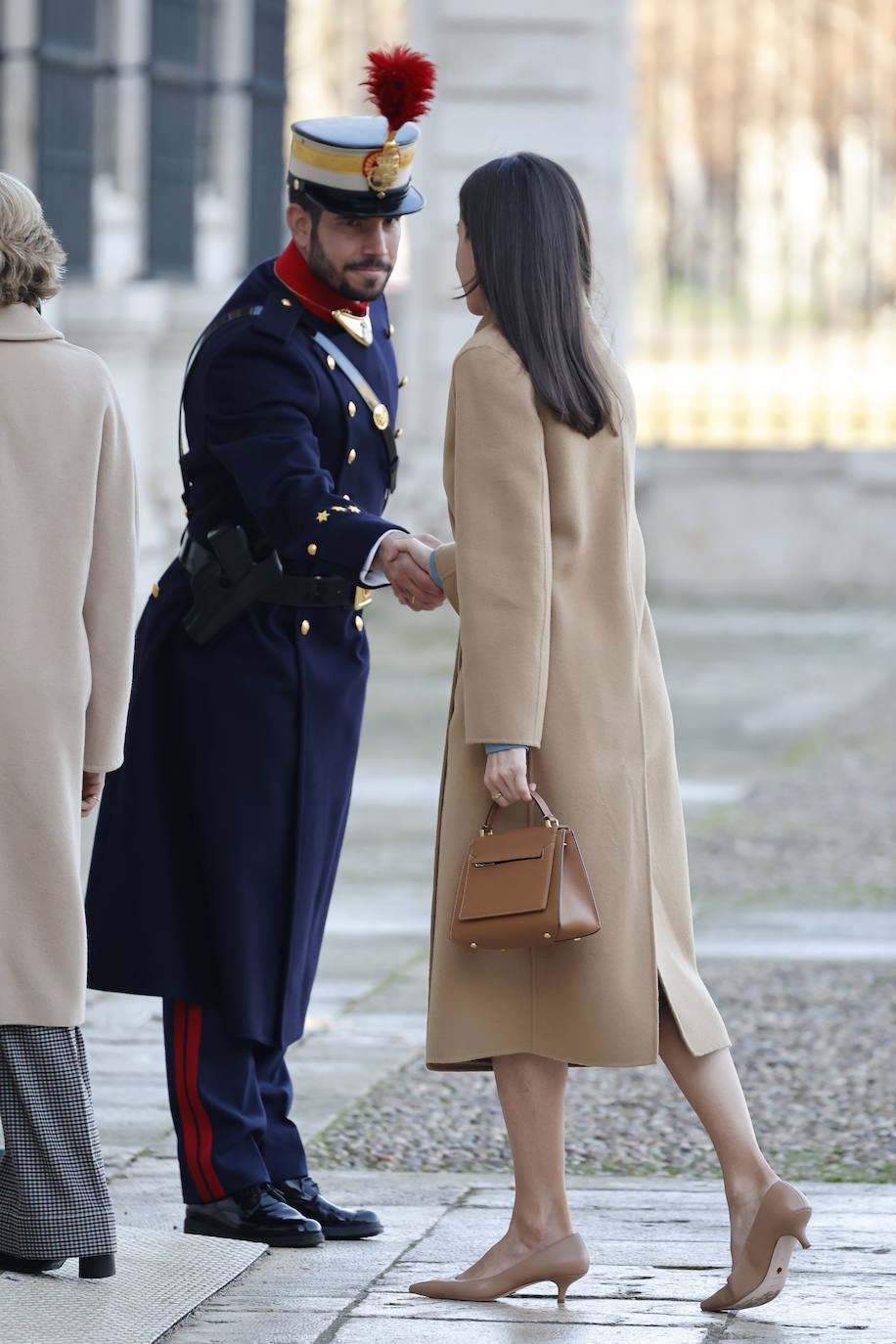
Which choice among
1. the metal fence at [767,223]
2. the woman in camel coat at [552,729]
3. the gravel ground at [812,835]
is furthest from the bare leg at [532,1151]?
the metal fence at [767,223]

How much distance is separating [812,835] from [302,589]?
482cm

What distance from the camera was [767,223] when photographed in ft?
61.1

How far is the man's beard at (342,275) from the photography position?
13.5 feet

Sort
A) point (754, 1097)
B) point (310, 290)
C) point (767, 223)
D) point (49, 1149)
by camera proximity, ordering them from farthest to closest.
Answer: point (767, 223)
point (754, 1097)
point (310, 290)
point (49, 1149)

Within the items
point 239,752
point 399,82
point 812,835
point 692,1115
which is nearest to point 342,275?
point 399,82

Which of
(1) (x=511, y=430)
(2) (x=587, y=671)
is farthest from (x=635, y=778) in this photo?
(1) (x=511, y=430)

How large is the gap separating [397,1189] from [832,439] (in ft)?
49.0

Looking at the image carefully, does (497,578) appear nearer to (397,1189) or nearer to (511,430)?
(511,430)

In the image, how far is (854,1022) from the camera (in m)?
5.82

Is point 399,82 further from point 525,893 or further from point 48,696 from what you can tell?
point 525,893

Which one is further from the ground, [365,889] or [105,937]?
[105,937]

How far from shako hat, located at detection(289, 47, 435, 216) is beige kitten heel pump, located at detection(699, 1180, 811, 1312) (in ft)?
5.46

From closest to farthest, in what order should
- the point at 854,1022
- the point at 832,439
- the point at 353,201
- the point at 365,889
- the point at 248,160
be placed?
the point at 353,201
the point at 854,1022
the point at 365,889
the point at 248,160
the point at 832,439

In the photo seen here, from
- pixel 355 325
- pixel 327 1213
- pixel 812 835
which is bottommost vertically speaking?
pixel 812 835
